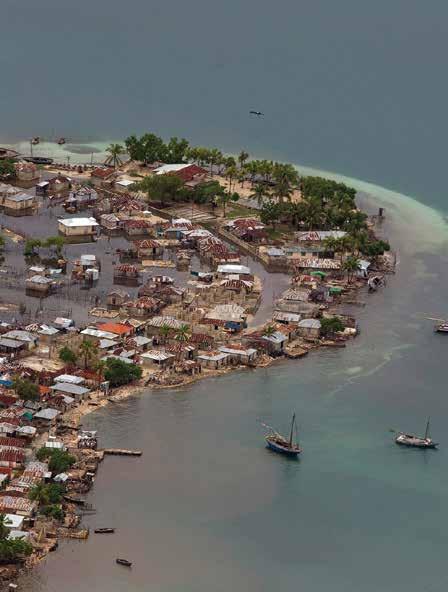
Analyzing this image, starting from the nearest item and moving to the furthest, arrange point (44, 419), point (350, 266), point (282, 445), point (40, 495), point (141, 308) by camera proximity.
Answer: point (40, 495), point (282, 445), point (44, 419), point (141, 308), point (350, 266)

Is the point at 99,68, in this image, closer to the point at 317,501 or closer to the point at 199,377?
the point at 199,377

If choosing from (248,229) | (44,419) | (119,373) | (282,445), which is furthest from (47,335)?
(248,229)

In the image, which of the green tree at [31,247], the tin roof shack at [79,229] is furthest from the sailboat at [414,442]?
the tin roof shack at [79,229]

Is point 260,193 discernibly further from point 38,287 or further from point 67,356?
point 67,356

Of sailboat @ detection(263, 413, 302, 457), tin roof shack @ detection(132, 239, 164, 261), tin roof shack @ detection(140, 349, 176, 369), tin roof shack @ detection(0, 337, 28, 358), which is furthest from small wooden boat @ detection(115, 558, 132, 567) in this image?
tin roof shack @ detection(132, 239, 164, 261)

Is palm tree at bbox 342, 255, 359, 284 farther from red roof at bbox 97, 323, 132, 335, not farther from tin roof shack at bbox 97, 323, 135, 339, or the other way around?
red roof at bbox 97, 323, 132, 335

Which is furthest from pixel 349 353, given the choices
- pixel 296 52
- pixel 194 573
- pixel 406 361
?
pixel 296 52
